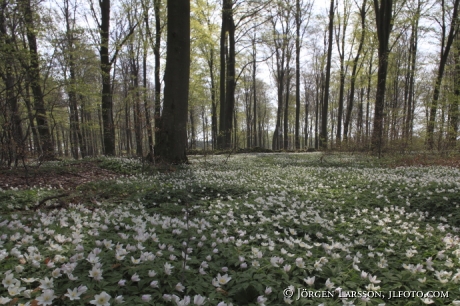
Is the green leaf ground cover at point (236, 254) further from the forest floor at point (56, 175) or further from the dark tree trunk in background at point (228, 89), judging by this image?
the dark tree trunk in background at point (228, 89)

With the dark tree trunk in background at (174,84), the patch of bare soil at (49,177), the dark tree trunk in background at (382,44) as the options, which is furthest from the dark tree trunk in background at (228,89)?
the patch of bare soil at (49,177)

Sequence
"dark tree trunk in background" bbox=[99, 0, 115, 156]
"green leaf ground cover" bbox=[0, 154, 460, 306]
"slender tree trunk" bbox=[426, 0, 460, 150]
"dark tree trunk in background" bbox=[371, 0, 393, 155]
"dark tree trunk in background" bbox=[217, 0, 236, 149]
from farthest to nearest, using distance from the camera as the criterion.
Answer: "dark tree trunk in background" bbox=[217, 0, 236, 149], "slender tree trunk" bbox=[426, 0, 460, 150], "dark tree trunk in background" bbox=[99, 0, 115, 156], "dark tree trunk in background" bbox=[371, 0, 393, 155], "green leaf ground cover" bbox=[0, 154, 460, 306]

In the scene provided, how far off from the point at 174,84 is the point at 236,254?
8467mm

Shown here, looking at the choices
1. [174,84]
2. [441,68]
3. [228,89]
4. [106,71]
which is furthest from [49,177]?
[441,68]

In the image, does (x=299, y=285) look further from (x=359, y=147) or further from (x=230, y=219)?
(x=359, y=147)

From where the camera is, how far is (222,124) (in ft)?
65.1

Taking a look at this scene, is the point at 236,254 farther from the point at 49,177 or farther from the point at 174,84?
the point at 174,84

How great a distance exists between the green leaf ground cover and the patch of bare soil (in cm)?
175

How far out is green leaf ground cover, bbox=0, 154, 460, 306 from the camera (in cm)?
209

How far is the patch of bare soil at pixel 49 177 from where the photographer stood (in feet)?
21.3

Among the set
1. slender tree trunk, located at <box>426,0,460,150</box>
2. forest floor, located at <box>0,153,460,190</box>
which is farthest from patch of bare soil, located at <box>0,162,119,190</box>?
slender tree trunk, located at <box>426,0,460,150</box>

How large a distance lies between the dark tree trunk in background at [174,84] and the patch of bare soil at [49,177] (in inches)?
90.2

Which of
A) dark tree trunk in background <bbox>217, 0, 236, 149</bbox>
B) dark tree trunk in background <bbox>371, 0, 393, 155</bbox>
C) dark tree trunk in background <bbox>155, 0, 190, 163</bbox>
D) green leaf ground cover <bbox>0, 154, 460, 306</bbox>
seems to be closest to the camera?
green leaf ground cover <bbox>0, 154, 460, 306</bbox>

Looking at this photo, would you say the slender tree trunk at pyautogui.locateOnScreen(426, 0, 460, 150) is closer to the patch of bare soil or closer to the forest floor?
the forest floor
